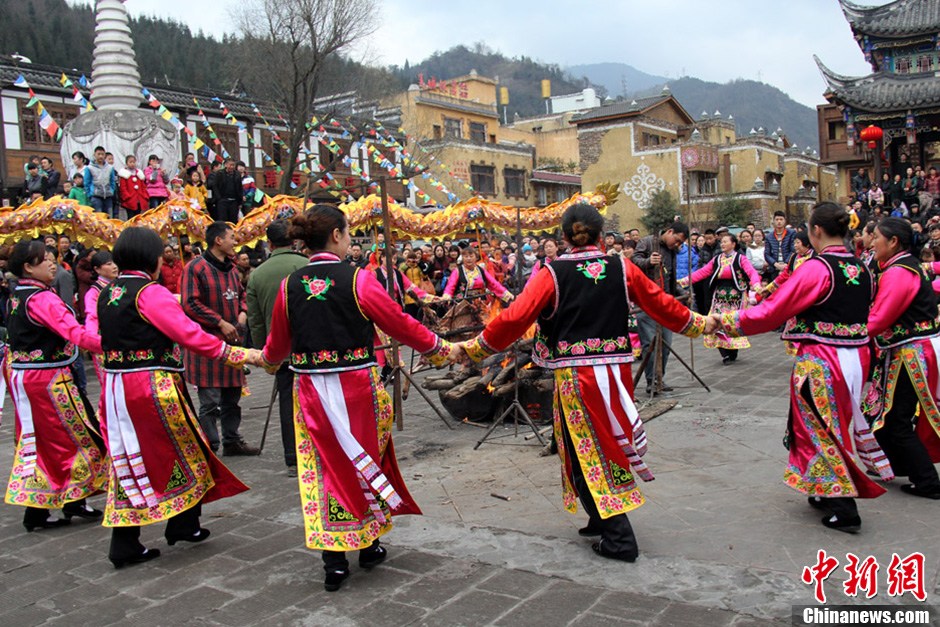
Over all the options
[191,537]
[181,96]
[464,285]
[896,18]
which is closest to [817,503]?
[191,537]

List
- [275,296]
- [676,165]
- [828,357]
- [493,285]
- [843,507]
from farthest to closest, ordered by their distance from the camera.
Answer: [676,165] → [493,285] → [275,296] → [828,357] → [843,507]

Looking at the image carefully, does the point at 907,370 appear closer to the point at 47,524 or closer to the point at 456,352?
the point at 456,352

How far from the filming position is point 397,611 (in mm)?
3436

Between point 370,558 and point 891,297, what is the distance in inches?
128

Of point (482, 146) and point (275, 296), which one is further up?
point (482, 146)

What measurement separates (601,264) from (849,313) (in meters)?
1.37

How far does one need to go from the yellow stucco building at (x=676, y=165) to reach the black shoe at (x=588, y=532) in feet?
111

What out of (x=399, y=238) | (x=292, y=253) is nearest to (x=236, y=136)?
(x=399, y=238)

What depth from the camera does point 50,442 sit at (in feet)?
16.2

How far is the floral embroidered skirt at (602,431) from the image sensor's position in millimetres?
3928

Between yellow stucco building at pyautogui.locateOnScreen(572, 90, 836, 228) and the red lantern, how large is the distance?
52.8 ft

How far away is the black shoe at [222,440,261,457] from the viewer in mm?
6434

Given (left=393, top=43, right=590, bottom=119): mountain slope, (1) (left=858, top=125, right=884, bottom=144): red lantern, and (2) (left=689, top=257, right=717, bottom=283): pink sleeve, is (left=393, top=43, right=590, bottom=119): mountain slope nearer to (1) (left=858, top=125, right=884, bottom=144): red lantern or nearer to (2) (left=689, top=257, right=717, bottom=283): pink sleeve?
(1) (left=858, top=125, right=884, bottom=144): red lantern

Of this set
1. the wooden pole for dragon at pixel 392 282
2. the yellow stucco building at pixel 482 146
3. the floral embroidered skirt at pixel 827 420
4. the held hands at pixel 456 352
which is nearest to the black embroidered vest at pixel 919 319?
the floral embroidered skirt at pixel 827 420
